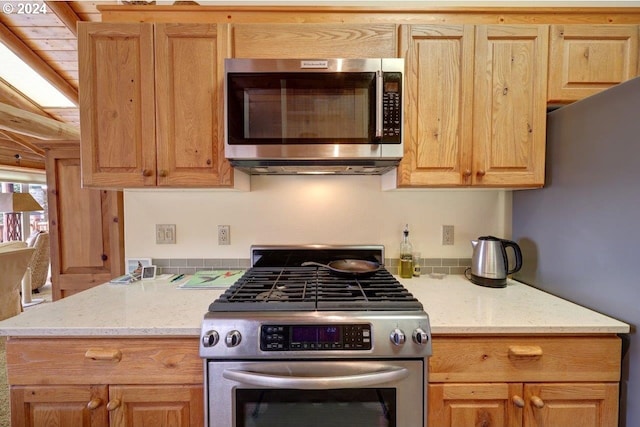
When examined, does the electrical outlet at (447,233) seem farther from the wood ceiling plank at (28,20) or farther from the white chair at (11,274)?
the white chair at (11,274)

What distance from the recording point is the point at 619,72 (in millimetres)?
1340

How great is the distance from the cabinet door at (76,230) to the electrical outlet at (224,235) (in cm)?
136

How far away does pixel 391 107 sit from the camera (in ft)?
4.06

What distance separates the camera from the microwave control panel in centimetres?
123

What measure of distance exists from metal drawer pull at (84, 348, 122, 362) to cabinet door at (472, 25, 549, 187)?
160 centimetres

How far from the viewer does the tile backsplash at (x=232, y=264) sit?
1688mm

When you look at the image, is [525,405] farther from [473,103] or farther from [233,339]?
[473,103]

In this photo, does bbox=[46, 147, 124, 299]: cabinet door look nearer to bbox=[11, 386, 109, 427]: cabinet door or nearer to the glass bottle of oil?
bbox=[11, 386, 109, 427]: cabinet door

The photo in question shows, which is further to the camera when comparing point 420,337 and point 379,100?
point 379,100


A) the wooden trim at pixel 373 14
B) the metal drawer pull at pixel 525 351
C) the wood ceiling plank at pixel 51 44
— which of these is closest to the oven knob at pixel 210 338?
the metal drawer pull at pixel 525 351

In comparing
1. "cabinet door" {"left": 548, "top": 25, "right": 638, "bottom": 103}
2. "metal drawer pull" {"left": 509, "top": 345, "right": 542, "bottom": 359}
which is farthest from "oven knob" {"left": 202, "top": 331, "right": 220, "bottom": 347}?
"cabinet door" {"left": 548, "top": 25, "right": 638, "bottom": 103}

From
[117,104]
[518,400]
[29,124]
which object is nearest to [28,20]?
[29,124]

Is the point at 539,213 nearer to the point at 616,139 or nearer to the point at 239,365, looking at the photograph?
the point at 616,139

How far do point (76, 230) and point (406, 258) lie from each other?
2.79 metres
